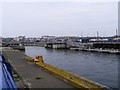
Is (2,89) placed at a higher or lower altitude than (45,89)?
higher

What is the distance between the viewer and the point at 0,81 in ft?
35.3

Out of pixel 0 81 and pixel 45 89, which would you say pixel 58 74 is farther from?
pixel 0 81

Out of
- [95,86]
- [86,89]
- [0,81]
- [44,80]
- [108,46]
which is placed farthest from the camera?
[108,46]

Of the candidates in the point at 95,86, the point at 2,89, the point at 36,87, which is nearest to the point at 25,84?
the point at 36,87

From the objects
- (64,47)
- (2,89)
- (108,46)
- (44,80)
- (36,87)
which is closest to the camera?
(2,89)

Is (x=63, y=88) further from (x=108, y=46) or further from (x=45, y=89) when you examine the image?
(x=108, y=46)

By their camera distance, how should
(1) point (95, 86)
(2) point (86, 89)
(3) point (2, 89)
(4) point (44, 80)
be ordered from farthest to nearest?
(4) point (44, 80) < (1) point (95, 86) < (2) point (86, 89) < (3) point (2, 89)

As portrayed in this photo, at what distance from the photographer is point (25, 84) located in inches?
601

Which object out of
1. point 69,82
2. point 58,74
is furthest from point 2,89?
point 58,74

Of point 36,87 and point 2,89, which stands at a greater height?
point 2,89

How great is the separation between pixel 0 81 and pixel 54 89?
11.4ft

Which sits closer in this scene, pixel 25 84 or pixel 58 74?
pixel 25 84

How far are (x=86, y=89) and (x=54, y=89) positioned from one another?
74.5 inches

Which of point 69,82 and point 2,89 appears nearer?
point 2,89
